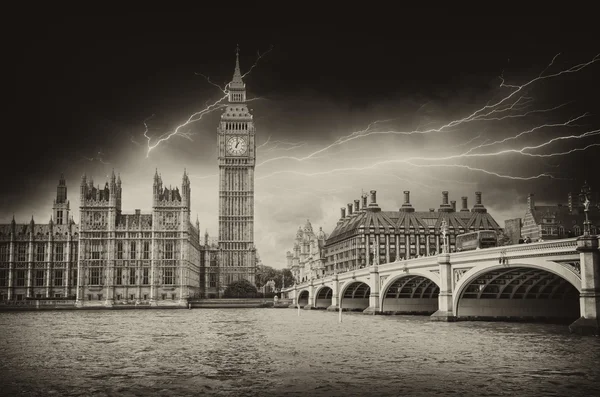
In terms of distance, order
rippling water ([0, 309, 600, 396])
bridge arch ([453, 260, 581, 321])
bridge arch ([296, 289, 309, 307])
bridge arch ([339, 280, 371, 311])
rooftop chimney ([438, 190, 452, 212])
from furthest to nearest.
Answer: rooftop chimney ([438, 190, 452, 212]) < bridge arch ([296, 289, 309, 307]) < bridge arch ([339, 280, 371, 311]) < bridge arch ([453, 260, 581, 321]) < rippling water ([0, 309, 600, 396])

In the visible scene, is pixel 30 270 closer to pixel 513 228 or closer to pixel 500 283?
pixel 513 228

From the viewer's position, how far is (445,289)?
57438 mm

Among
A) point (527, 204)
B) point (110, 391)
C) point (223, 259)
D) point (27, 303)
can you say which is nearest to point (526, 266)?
point (110, 391)

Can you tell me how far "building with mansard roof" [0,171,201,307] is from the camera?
128250 mm

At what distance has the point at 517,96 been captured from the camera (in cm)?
7294

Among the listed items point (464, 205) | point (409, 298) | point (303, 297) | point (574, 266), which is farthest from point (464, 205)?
point (574, 266)

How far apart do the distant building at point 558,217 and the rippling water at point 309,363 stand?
44725 mm

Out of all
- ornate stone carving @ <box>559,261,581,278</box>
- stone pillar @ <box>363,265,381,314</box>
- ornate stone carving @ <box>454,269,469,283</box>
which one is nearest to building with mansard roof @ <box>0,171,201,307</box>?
stone pillar @ <box>363,265,381,314</box>

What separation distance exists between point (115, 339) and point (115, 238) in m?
86.7

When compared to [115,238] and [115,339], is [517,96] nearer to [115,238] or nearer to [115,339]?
[115,339]

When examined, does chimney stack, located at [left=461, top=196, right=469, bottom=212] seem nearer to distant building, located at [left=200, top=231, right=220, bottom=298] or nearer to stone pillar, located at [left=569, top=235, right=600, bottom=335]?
distant building, located at [left=200, top=231, right=220, bottom=298]

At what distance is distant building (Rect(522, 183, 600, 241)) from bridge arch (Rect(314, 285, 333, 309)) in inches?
1386

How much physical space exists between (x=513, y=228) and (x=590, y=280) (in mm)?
97064

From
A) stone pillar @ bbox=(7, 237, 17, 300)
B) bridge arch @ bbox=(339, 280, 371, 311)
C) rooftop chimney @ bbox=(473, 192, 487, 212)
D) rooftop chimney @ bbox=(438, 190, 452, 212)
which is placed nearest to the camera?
bridge arch @ bbox=(339, 280, 371, 311)
